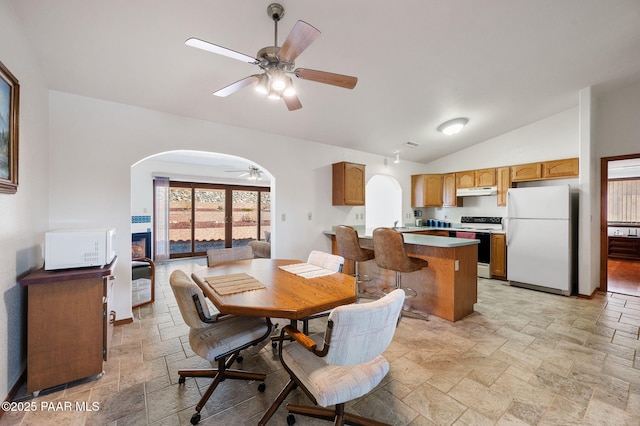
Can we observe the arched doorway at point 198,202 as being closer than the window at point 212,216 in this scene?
Yes

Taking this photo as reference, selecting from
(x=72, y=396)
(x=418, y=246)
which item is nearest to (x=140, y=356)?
(x=72, y=396)

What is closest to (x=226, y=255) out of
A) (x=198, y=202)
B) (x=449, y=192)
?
(x=198, y=202)

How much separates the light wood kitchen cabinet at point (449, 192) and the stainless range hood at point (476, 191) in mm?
121

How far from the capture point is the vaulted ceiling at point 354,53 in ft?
6.45

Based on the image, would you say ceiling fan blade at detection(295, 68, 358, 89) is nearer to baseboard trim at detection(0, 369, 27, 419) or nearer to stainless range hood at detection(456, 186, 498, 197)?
baseboard trim at detection(0, 369, 27, 419)

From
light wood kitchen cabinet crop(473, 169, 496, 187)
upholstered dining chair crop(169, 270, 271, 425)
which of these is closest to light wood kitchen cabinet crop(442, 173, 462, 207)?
light wood kitchen cabinet crop(473, 169, 496, 187)

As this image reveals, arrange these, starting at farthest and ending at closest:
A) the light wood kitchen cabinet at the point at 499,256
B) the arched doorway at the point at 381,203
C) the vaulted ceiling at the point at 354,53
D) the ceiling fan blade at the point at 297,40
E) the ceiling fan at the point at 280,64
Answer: the arched doorway at the point at 381,203, the light wood kitchen cabinet at the point at 499,256, the vaulted ceiling at the point at 354,53, the ceiling fan at the point at 280,64, the ceiling fan blade at the point at 297,40

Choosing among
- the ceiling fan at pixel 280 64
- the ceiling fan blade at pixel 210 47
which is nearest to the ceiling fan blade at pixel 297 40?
the ceiling fan at pixel 280 64

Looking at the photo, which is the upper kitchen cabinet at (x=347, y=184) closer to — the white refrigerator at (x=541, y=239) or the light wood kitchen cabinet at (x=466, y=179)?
the light wood kitchen cabinet at (x=466, y=179)

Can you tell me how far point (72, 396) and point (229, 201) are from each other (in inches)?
233

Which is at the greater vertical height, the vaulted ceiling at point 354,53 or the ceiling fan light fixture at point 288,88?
the vaulted ceiling at point 354,53

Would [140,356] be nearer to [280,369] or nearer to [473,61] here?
[280,369]

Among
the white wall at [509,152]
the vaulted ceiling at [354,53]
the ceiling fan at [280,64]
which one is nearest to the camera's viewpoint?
the ceiling fan at [280,64]

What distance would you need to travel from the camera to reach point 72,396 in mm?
1785
